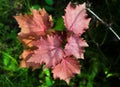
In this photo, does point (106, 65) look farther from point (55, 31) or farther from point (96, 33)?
point (55, 31)

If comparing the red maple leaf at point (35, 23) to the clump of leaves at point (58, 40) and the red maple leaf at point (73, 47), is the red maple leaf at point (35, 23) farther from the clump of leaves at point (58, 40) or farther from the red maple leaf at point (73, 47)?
the red maple leaf at point (73, 47)

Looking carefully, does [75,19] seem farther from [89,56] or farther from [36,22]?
[89,56]

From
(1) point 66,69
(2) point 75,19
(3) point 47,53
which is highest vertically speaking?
(2) point 75,19

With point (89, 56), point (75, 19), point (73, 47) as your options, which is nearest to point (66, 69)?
point (73, 47)

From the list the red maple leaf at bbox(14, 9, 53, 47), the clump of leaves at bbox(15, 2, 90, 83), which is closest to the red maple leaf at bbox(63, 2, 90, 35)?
the clump of leaves at bbox(15, 2, 90, 83)

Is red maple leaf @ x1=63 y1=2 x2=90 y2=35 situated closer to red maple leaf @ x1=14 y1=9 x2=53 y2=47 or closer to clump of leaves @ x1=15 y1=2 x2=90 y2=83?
clump of leaves @ x1=15 y1=2 x2=90 y2=83

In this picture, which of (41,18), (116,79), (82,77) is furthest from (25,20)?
(116,79)

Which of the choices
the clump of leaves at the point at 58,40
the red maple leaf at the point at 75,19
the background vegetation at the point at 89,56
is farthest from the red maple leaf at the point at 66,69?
the background vegetation at the point at 89,56
